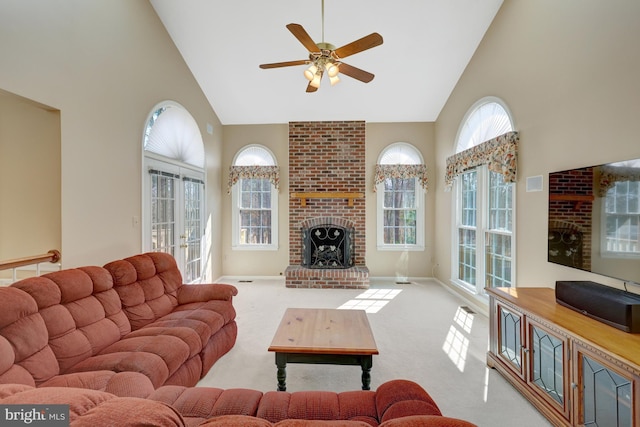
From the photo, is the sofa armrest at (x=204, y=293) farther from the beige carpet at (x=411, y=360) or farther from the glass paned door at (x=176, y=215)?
the glass paned door at (x=176, y=215)

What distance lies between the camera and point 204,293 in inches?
117

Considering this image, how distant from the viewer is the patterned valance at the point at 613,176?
71.9 inches

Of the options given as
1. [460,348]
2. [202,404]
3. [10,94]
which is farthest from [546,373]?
[10,94]

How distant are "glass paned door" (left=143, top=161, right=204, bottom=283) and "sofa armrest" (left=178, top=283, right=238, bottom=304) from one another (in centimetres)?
89

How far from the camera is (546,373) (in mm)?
1989

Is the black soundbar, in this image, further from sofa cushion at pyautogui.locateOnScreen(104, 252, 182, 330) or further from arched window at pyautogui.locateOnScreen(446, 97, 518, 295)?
sofa cushion at pyautogui.locateOnScreen(104, 252, 182, 330)

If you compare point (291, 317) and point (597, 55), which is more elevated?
point (597, 55)

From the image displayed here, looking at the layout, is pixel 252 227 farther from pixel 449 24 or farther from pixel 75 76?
pixel 449 24

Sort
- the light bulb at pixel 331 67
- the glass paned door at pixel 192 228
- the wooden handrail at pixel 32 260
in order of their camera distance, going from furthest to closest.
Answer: the glass paned door at pixel 192 228, the light bulb at pixel 331 67, the wooden handrail at pixel 32 260

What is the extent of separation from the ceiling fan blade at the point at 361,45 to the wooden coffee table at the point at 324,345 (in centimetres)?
238

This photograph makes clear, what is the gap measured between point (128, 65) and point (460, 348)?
457 cm

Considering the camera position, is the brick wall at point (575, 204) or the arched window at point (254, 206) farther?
the arched window at point (254, 206)

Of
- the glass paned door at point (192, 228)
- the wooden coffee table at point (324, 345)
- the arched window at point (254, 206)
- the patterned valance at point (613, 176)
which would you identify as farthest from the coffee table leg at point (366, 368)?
the arched window at point (254, 206)

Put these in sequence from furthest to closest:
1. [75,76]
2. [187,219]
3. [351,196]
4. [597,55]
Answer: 1. [351,196]
2. [187,219]
3. [75,76]
4. [597,55]
